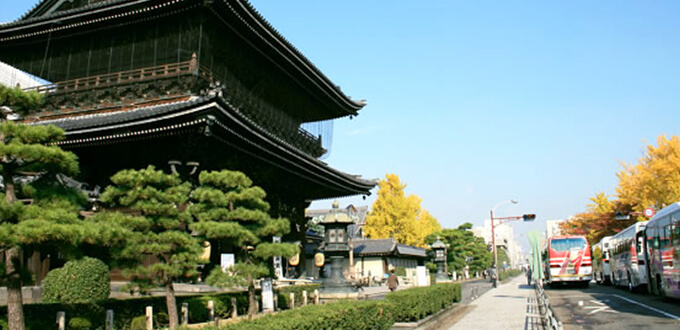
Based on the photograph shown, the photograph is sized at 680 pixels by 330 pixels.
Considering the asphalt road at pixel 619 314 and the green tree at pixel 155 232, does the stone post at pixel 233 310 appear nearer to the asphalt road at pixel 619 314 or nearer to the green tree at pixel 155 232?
the green tree at pixel 155 232

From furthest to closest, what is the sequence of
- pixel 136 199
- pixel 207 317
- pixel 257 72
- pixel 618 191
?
pixel 618 191 < pixel 257 72 < pixel 207 317 < pixel 136 199

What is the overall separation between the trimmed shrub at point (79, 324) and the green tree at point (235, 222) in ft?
10.7

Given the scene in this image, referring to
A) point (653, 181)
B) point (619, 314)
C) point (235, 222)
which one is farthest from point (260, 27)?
point (653, 181)

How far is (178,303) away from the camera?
12953 millimetres

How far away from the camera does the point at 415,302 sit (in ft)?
45.8

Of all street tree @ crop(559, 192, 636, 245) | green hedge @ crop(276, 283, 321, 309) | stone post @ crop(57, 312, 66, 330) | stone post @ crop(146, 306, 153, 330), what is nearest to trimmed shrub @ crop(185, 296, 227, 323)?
stone post @ crop(146, 306, 153, 330)

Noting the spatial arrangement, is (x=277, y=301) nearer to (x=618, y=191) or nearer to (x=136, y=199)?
(x=136, y=199)

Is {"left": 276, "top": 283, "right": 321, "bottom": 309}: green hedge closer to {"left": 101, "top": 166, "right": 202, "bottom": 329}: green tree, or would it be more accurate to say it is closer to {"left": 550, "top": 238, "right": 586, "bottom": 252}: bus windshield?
{"left": 101, "top": 166, "right": 202, "bottom": 329}: green tree

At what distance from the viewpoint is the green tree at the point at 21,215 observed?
7387mm

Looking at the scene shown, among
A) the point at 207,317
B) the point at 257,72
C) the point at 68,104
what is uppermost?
the point at 257,72

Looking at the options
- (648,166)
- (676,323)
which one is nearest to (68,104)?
(676,323)

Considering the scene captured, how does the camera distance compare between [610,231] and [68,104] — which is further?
[610,231]

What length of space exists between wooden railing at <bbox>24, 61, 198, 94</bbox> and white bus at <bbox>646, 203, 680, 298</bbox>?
1752 cm

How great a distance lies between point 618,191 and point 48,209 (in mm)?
44592
